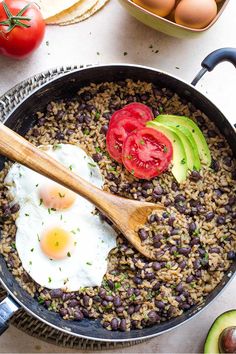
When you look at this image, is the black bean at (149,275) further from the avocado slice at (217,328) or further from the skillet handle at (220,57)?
the skillet handle at (220,57)

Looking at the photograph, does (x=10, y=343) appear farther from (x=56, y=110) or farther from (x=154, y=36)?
(x=154, y=36)

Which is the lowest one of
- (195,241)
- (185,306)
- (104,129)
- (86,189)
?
(185,306)

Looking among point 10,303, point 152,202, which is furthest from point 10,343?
point 152,202

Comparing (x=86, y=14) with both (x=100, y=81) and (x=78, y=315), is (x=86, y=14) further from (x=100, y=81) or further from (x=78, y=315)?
Answer: (x=78, y=315)

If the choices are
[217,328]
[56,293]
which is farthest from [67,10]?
[217,328]

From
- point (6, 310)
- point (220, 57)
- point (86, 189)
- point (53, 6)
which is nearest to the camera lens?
point (6, 310)

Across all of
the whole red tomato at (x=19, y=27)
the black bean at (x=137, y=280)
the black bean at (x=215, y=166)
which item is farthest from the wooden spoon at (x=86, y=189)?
the whole red tomato at (x=19, y=27)
